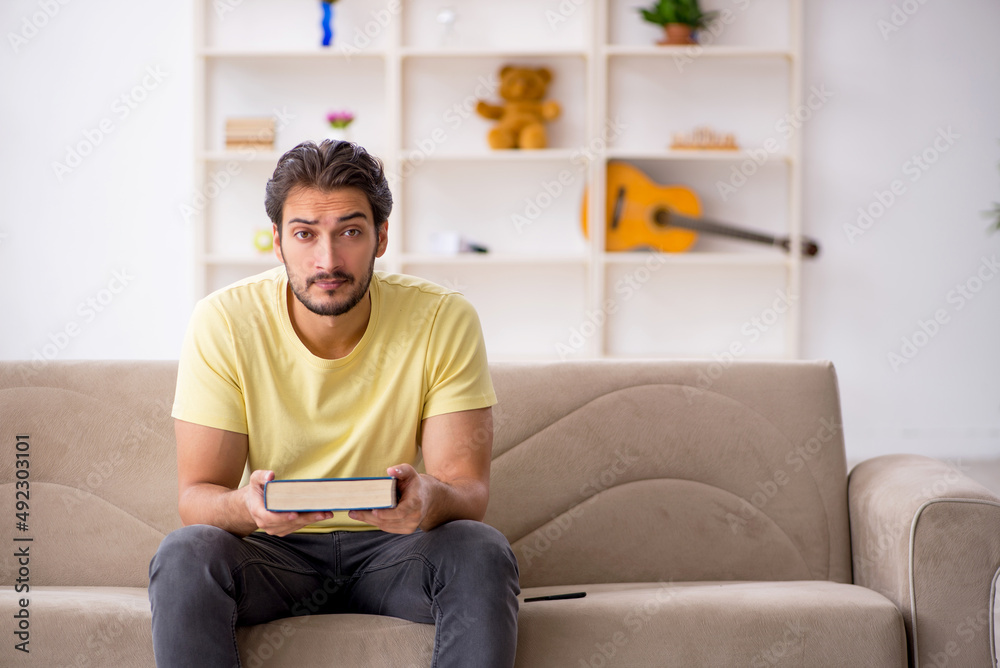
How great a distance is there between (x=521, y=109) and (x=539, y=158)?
220 millimetres

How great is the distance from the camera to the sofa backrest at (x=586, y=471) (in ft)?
5.75

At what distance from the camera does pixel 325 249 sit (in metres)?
1.50

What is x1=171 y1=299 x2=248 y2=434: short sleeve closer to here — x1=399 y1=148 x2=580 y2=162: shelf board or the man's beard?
the man's beard

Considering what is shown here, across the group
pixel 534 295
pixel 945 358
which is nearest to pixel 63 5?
pixel 534 295

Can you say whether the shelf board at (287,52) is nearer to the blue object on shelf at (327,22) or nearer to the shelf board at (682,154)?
the blue object on shelf at (327,22)

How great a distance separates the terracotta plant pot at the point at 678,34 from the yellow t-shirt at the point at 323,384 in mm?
2427

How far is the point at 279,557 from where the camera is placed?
1.44m

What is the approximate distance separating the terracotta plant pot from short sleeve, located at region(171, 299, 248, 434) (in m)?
2.63

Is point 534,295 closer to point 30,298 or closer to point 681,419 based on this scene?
point 681,419

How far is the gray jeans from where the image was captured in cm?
124

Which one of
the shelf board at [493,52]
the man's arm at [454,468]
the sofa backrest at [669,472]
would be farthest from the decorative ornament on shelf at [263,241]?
the man's arm at [454,468]

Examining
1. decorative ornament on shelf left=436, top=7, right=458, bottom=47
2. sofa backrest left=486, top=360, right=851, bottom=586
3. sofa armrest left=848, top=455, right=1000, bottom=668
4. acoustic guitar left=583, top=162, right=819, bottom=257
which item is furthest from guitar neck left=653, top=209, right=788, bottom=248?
sofa armrest left=848, top=455, right=1000, bottom=668

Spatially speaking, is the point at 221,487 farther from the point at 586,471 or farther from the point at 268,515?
the point at 586,471

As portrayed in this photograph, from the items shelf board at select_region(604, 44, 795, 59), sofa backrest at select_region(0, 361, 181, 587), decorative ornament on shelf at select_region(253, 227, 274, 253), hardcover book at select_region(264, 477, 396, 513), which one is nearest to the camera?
hardcover book at select_region(264, 477, 396, 513)
